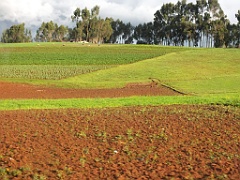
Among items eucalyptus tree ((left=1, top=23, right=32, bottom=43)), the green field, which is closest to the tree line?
eucalyptus tree ((left=1, top=23, right=32, bottom=43))

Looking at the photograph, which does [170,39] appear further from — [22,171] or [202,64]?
[22,171]

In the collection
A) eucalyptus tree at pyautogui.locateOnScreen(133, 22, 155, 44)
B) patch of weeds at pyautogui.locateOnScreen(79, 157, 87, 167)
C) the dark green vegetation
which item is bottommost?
patch of weeds at pyautogui.locateOnScreen(79, 157, 87, 167)

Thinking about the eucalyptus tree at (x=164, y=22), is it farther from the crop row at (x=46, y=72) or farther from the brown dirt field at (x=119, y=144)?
the brown dirt field at (x=119, y=144)

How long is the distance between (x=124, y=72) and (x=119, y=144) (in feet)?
102

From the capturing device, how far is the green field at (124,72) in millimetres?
20234

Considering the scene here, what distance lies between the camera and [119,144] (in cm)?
1113

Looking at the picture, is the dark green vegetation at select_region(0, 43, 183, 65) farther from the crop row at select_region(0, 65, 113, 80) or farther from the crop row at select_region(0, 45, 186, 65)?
the crop row at select_region(0, 65, 113, 80)

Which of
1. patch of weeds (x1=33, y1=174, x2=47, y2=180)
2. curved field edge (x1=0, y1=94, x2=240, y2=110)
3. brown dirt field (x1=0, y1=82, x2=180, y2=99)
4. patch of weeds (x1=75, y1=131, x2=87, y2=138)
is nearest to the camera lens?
patch of weeds (x1=33, y1=174, x2=47, y2=180)

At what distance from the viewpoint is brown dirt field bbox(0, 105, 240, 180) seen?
904 centimetres

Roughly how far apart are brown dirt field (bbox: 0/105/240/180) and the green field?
4.28 metres

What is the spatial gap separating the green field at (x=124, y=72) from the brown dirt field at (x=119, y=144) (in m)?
4.28

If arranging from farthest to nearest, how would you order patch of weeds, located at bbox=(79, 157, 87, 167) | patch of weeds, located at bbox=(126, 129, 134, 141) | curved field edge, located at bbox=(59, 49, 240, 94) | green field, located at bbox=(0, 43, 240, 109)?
1. curved field edge, located at bbox=(59, 49, 240, 94)
2. green field, located at bbox=(0, 43, 240, 109)
3. patch of weeds, located at bbox=(126, 129, 134, 141)
4. patch of weeds, located at bbox=(79, 157, 87, 167)

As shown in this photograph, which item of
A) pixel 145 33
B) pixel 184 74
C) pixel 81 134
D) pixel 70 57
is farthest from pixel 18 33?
pixel 81 134

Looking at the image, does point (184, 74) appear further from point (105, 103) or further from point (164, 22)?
point (164, 22)
